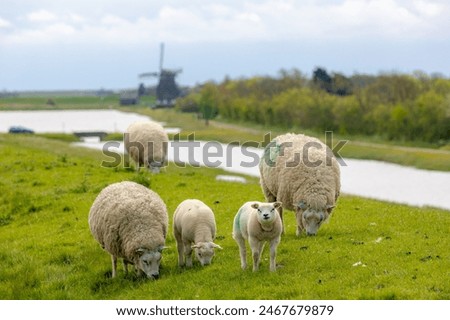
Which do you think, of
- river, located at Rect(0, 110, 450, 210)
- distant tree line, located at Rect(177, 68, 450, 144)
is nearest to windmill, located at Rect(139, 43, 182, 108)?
distant tree line, located at Rect(177, 68, 450, 144)

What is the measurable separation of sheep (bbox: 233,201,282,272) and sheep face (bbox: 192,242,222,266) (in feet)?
2.23

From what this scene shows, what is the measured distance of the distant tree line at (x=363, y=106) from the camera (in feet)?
236

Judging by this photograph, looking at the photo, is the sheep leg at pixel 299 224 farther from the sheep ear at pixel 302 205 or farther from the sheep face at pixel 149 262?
the sheep face at pixel 149 262

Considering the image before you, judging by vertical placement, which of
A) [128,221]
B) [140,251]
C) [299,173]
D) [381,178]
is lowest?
[381,178]

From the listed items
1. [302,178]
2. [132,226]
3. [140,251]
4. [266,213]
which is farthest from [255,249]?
[302,178]

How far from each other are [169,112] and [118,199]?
125 meters

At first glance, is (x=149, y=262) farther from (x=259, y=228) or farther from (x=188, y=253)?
(x=259, y=228)

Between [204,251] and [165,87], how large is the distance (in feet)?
455

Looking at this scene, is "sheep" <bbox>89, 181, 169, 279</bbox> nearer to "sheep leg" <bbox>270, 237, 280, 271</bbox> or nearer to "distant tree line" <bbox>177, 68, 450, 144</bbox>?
"sheep leg" <bbox>270, 237, 280, 271</bbox>

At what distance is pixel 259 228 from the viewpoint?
11.2 meters

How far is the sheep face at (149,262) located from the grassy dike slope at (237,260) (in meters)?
0.23

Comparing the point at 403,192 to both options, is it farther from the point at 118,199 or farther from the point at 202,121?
the point at 202,121

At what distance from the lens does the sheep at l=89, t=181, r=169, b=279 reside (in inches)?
472

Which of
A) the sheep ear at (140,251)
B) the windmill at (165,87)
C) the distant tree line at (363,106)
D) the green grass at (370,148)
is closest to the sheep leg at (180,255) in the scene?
the sheep ear at (140,251)
